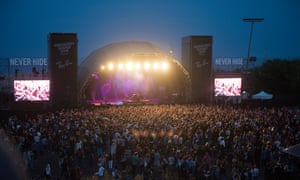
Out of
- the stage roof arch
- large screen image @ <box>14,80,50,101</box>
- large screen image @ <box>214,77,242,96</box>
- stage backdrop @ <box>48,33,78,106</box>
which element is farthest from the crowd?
large screen image @ <box>214,77,242,96</box>

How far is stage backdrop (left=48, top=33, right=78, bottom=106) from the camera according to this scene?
2661cm

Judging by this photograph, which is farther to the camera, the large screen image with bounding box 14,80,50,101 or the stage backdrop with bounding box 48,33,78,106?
the stage backdrop with bounding box 48,33,78,106

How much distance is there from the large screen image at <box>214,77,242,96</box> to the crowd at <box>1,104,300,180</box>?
42.7 ft

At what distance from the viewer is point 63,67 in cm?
2711

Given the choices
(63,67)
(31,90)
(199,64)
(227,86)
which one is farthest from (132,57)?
(31,90)

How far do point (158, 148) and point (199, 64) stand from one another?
1899 cm

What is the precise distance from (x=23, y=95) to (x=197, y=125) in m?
15.2

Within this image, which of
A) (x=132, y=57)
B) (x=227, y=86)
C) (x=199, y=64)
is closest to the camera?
(x=227, y=86)

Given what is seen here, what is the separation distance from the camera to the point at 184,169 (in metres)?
10.6

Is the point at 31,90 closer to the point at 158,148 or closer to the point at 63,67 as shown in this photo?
the point at 63,67

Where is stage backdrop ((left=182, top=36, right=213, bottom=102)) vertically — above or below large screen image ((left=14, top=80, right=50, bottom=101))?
above

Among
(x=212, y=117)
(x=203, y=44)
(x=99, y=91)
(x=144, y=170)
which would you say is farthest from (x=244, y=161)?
(x=99, y=91)

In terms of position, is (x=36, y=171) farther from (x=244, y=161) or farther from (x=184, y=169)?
(x=244, y=161)

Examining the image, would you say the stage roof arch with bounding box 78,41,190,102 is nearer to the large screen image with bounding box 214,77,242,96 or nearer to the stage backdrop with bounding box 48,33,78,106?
the stage backdrop with bounding box 48,33,78,106
